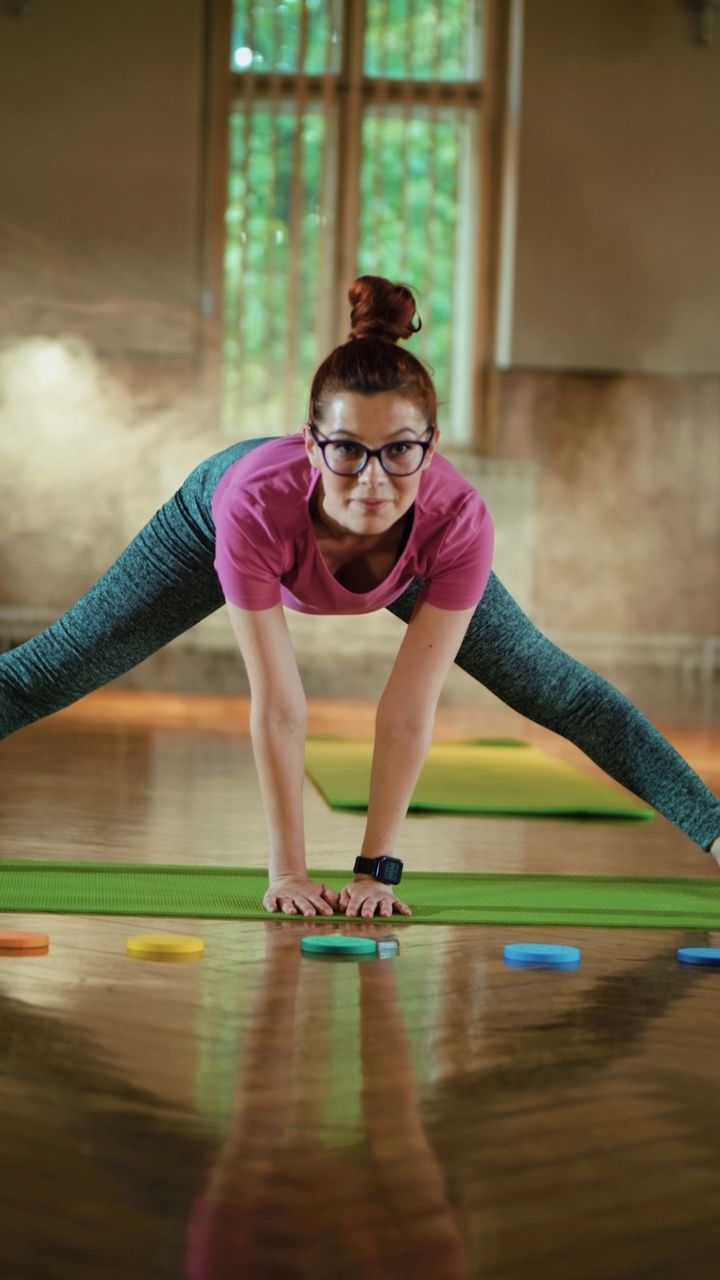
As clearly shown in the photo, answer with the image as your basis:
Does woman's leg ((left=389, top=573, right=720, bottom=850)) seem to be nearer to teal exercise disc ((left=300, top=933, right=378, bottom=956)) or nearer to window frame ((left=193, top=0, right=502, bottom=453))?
Result: teal exercise disc ((left=300, top=933, right=378, bottom=956))

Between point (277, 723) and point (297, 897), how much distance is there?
23cm

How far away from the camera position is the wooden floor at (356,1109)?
0.92 m

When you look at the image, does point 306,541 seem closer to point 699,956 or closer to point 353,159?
point 699,956

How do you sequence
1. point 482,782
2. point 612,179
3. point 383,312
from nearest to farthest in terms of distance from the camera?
1. point 383,312
2. point 482,782
3. point 612,179

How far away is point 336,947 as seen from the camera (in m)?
1.80

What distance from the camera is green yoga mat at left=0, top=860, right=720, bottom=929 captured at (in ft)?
6.61

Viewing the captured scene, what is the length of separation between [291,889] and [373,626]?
18.7ft

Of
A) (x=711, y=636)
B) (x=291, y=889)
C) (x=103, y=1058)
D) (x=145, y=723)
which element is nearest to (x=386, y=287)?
(x=291, y=889)

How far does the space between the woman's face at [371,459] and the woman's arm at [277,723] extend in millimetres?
195

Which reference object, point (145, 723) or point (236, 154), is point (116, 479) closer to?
point (236, 154)

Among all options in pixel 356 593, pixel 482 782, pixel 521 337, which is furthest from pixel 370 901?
pixel 521 337

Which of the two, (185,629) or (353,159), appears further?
(353,159)

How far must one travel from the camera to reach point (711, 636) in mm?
7906

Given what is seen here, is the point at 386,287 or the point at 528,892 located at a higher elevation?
the point at 386,287
